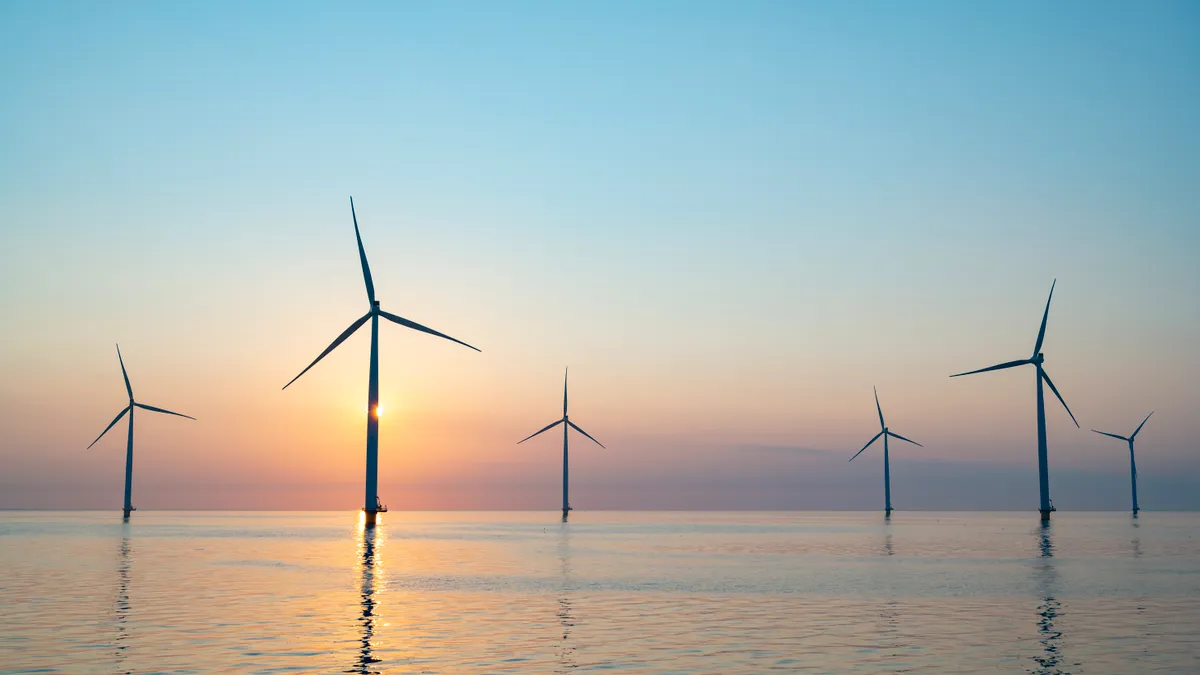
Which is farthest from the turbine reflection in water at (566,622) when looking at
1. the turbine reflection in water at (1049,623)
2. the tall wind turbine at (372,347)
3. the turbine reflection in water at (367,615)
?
the tall wind turbine at (372,347)

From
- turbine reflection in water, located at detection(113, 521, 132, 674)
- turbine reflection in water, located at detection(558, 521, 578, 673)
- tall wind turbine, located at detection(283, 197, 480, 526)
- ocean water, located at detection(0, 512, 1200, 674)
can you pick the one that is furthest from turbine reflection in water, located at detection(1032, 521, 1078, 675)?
tall wind turbine, located at detection(283, 197, 480, 526)

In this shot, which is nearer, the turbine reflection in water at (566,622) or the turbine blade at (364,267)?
the turbine reflection in water at (566,622)

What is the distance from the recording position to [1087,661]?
35875mm

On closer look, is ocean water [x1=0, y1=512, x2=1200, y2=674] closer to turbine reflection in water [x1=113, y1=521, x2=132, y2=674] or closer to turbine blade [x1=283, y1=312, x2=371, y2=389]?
turbine reflection in water [x1=113, y1=521, x2=132, y2=674]

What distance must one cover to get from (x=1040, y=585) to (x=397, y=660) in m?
47.0

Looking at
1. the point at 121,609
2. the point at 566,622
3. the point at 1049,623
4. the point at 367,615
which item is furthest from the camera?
the point at 121,609

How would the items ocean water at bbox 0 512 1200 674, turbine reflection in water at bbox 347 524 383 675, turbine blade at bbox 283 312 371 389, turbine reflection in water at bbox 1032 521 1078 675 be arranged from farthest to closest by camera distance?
turbine blade at bbox 283 312 371 389 → ocean water at bbox 0 512 1200 674 → turbine reflection in water at bbox 1032 521 1078 675 → turbine reflection in water at bbox 347 524 383 675

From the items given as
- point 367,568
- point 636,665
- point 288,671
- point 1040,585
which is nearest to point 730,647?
point 636,665

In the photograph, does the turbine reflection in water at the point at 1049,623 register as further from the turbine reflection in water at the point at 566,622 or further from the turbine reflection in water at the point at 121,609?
the turbine reflection in water at the point at 121,609

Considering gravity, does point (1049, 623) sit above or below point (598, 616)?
above

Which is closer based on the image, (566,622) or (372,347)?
(566,622)

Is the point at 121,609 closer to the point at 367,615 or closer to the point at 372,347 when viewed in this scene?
the point at 367,615

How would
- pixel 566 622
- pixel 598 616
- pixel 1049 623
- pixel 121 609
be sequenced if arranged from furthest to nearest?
pixel 121 609 → pixel 598 616 → pixel 566 622 → pixel 1049 623

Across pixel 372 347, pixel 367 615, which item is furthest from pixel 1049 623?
pixel 372 347
